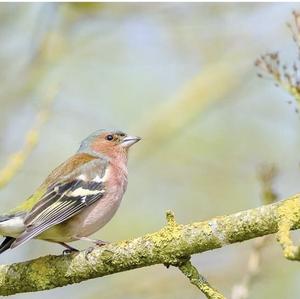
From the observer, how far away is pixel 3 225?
5781 mm

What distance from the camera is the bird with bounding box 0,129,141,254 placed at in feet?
18.9

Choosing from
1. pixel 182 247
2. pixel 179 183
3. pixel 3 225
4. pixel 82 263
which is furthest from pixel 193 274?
pixel 179 183

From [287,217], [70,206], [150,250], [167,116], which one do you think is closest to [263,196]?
[70,206]

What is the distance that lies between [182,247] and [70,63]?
23.6ft

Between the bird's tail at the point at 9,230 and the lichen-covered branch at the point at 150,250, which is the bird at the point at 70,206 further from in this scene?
the lichen-covered branch at the point at 150,250

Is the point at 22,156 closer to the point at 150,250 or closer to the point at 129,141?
the point at 129,141

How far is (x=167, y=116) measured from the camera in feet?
30.8

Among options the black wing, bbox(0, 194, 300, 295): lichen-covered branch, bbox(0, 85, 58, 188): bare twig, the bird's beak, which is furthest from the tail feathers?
the bird's beak

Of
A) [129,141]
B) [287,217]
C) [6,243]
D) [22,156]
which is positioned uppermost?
[129,141]

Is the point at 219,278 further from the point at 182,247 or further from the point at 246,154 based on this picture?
the point at 182,247

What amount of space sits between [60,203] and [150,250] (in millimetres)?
1624

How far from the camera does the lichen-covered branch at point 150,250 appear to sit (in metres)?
4.02

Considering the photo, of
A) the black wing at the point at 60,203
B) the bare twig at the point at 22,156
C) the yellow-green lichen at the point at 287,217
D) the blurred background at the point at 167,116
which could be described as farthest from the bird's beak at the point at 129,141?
the yellow-green lichen at the point at 287,217

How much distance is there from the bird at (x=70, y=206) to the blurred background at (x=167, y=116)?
6.94 feet
